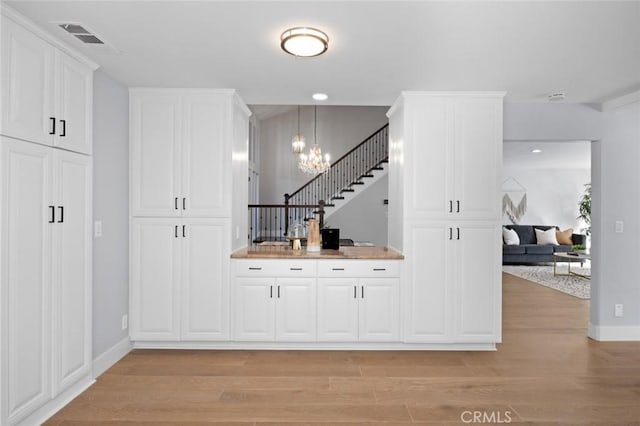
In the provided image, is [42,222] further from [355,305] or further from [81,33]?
[355,305]

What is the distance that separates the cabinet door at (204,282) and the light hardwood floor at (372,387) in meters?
0.23

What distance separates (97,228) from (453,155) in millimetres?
3222

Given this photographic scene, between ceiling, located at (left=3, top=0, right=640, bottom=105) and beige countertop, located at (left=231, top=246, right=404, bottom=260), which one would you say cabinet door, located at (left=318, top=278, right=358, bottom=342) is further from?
ceiling, located at (left=3, top=0, right=640, bottom=105)

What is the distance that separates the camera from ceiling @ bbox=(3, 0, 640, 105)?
2197 mm

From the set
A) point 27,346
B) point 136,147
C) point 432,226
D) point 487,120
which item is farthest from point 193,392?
point 487,120

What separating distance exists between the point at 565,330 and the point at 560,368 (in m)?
1.35

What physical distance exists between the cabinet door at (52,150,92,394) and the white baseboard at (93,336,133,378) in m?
0.23

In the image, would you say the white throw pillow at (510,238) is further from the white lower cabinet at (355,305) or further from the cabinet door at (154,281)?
the cabinet door at (154,281)

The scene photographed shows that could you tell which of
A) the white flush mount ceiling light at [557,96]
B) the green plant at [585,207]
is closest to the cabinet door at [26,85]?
the white flush mount ceiling light at [557,96]

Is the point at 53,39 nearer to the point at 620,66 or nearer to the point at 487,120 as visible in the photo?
the point at 487,120

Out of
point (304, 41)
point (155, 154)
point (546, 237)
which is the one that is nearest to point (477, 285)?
point (304, 41)

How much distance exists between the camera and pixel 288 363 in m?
3.44

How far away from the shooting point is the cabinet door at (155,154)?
368 centimetres

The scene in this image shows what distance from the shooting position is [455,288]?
147 inches
